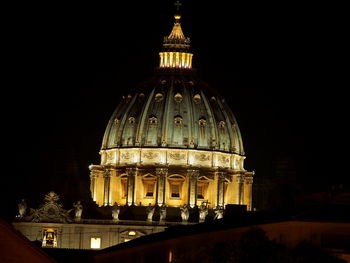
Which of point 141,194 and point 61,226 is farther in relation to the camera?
point 141,194

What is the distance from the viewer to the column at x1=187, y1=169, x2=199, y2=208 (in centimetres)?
12588

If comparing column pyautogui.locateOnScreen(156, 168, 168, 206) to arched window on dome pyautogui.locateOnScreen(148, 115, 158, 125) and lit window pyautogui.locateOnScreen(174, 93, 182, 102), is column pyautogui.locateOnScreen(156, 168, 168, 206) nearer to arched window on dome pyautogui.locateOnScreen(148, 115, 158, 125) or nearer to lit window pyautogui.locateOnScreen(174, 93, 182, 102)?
arched window on dome pyautogui.locateOnScreen(148, 115, 158, 125)

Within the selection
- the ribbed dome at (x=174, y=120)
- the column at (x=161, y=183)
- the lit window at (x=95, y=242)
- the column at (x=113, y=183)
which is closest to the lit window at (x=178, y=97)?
the ribbed dome at (x=174, y=120)

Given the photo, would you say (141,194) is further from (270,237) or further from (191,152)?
(270,237)

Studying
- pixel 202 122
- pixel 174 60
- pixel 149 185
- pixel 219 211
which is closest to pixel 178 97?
pixel 202 122

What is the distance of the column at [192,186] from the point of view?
125875mm

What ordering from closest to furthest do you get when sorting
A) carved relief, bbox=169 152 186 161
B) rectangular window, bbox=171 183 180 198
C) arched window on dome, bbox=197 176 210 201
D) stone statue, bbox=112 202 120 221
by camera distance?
stone statue, bbox=112 202 120 221, carved relief, bbox=169 152 186 161, arched window on dome, bbox=197 176 210 201, rectangular window, bbox=171 183 180 198

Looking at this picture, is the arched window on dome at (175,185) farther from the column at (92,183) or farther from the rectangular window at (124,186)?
the column at (92,183)

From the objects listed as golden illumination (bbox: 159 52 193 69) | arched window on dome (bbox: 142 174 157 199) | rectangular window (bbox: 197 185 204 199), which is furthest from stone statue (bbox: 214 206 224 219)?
golden illumination (bbox: 159 52 193 69)

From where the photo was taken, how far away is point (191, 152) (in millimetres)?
127000

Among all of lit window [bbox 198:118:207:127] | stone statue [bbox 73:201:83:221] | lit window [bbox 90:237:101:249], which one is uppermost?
lit window [bbox 198:118:207:127]

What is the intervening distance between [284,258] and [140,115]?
92.5 metres

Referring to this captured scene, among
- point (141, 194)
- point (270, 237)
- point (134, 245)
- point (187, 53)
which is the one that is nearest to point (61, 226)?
point (141, 194)

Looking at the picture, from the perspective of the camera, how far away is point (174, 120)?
12769 cm
